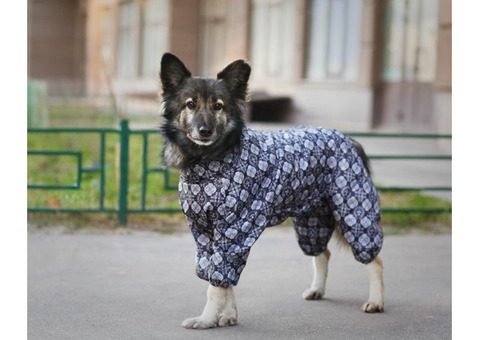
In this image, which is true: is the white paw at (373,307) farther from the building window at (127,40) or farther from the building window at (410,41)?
the building window at (127,40)

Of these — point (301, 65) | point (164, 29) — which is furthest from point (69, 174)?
point (164, 29)

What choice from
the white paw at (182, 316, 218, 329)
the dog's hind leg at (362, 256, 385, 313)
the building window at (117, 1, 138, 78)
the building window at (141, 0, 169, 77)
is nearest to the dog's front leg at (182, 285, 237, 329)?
the white paw at (182, 316, 218, 329)

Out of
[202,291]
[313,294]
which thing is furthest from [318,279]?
[202,291]

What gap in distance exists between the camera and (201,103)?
17.5 ft

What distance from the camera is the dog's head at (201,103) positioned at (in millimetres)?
5301

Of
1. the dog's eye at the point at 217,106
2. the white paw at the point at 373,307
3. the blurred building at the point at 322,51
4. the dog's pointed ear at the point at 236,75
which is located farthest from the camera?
the blurred building at the point at 322,51

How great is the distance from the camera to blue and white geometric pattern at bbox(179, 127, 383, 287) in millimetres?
5402

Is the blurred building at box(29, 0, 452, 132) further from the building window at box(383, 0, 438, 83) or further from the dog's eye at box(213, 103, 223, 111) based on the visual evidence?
the dog's eye at box(213, 103, 223, 111)

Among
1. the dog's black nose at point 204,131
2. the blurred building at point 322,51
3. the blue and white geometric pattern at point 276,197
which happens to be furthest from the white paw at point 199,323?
the blurred building at point 322,51

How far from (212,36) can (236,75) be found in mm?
22108

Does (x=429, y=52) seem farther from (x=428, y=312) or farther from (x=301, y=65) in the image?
(x=428, y=312)

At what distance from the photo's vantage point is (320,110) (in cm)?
1955

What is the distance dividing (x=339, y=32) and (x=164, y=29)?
1152cm

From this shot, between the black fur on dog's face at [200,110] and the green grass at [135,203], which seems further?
the green grass at [135,203]
